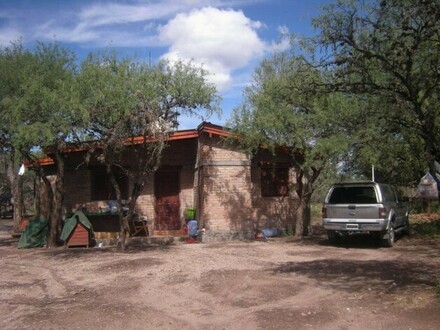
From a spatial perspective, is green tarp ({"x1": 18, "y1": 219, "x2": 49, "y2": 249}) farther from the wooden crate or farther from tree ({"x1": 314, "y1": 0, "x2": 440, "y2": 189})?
tree ({"x1": 314, "y1": 0, "x2": 440, "y2": 189})

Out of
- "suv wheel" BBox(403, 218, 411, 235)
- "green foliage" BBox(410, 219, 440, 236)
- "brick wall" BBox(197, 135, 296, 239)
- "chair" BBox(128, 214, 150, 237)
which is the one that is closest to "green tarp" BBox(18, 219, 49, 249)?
"chair" BBox(128, 214, 150, 237)

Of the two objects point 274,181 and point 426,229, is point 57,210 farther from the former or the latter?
point 426,229

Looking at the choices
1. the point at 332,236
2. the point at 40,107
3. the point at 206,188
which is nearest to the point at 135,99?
the point at 40,107

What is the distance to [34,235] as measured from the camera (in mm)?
16094

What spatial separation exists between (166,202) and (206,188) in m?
2.31

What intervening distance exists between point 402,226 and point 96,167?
11.6 m

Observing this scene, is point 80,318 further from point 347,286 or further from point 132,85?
point 132,85

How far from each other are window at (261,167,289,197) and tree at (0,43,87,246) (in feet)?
24.8

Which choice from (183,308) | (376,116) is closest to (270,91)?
(376,116)

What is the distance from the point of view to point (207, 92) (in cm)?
1323

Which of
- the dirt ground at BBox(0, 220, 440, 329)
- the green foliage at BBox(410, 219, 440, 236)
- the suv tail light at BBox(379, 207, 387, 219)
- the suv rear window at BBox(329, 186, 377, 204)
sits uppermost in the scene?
the suv rear window at BBox(329, 186, 377, 204)

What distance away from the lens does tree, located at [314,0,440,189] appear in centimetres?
743

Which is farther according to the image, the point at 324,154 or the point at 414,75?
the point at 324,154

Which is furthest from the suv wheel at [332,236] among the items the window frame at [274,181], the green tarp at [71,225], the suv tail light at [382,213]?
the green tarp at [71,225]
